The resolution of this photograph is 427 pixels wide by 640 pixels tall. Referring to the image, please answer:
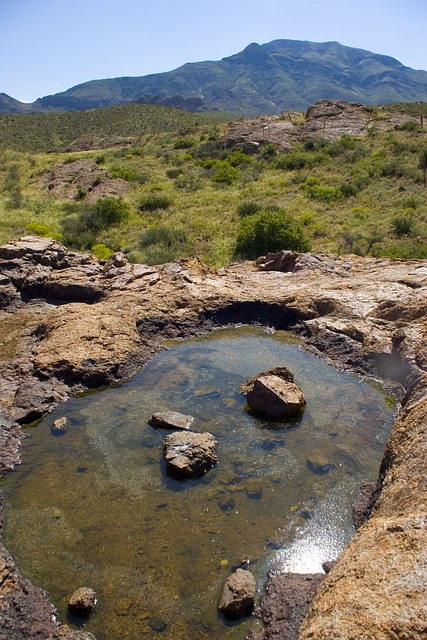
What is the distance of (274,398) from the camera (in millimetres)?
8422

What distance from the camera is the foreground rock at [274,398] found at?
8.44m

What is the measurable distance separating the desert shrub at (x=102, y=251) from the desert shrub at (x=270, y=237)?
5.58m

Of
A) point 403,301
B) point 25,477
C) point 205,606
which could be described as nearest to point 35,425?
point 25,477

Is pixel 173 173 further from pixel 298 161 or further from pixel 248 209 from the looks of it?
pixel 248 209

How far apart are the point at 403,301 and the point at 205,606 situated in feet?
28.1

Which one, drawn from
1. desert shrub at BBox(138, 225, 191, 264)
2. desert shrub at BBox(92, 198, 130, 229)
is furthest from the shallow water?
desert shrub at BBox(92, 198, 130, 229)

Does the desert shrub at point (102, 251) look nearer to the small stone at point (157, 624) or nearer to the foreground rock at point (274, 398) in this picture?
the foreground rock at point (274, 398)

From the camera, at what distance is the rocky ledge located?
388cm

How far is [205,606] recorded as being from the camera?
206 inches

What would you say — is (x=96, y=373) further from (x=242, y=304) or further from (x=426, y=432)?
(x=426, y=432)

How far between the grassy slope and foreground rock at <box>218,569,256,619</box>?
44.2 feet

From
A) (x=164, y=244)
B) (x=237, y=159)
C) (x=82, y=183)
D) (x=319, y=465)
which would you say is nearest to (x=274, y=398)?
(x=319, y=465)

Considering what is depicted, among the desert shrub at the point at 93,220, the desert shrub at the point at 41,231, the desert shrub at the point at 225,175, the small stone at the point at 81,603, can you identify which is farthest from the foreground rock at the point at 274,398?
the desert shrub at the point at 225,175

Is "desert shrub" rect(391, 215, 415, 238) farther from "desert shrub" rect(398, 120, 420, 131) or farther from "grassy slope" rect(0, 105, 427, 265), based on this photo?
"desert shrub" rect(398, 120, 420, 131)
